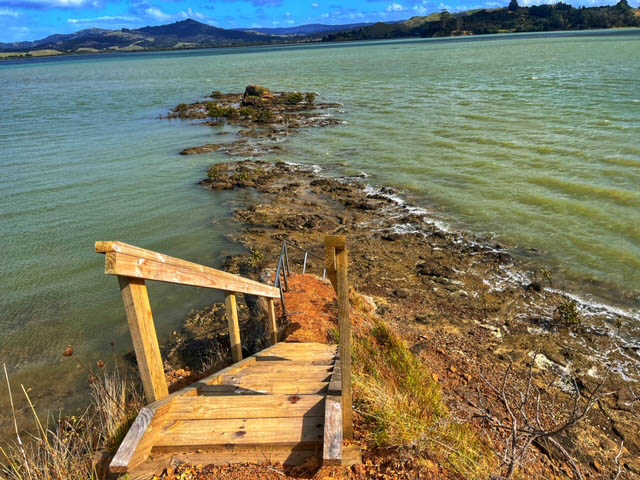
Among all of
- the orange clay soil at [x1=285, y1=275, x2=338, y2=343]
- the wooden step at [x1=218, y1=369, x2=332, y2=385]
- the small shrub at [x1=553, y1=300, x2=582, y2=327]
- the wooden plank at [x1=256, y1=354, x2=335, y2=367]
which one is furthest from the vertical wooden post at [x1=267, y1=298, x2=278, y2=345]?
the small shrub at [x1=553, y1=300, x2=582, y2=327]

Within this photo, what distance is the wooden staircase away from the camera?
297 cm

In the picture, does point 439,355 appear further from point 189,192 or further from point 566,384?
point 189,192

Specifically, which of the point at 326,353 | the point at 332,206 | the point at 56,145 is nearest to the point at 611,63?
the point at 332,206

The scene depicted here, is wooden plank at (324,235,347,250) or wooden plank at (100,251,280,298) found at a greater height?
wooden plank at (324,235,347,250)

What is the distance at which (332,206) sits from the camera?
540 inches

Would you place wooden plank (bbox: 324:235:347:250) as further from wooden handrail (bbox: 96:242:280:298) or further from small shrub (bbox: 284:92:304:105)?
small shrub (bbox: 284:92:304:105)

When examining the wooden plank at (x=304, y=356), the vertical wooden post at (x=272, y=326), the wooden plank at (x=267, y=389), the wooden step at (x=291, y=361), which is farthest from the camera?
the vertical wooden post at (x=272, y=326)

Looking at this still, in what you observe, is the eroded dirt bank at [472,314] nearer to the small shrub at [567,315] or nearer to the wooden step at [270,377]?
the small shrub at [567,315]

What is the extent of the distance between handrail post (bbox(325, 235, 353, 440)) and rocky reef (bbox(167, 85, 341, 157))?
18.3 m

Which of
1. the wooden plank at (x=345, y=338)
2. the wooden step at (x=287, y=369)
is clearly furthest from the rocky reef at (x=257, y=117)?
the wooden plank at (x=345, y=338)

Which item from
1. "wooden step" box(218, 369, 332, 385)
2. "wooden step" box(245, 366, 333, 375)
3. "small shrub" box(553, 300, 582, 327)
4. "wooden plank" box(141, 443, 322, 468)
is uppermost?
"wooden plank" box(141, 443, 322, 468)

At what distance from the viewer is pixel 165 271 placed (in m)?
3.14

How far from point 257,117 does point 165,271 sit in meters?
28.4

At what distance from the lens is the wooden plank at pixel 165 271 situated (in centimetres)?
277
